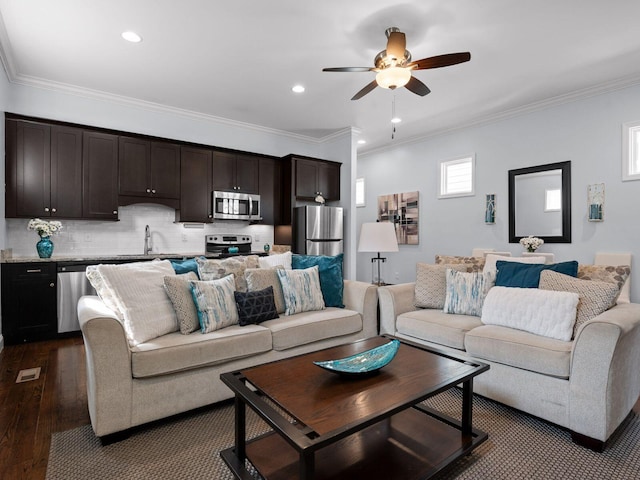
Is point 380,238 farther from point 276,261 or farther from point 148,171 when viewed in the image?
point 148,171

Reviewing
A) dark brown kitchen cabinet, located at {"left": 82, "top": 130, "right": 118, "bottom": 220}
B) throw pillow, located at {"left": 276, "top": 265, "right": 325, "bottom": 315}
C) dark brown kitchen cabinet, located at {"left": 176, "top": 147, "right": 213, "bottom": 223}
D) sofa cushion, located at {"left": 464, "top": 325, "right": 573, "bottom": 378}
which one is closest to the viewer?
sofa cushion, located at {"left": 464, "top": 325, "right": 573, "bottom": 378}

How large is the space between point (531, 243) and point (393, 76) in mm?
2947

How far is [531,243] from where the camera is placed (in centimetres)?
438

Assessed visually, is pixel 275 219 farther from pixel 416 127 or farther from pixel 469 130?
pixel 469 130

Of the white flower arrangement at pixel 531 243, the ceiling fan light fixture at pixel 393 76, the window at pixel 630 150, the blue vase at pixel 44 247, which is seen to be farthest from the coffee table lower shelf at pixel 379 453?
the window at pixel 630 150

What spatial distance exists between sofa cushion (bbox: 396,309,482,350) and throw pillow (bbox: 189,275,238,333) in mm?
1365

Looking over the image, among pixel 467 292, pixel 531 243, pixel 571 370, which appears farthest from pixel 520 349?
pixel 531 243

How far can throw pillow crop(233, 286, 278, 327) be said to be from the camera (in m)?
2.50

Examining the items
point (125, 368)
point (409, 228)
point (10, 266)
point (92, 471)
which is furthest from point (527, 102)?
point (10, 266)

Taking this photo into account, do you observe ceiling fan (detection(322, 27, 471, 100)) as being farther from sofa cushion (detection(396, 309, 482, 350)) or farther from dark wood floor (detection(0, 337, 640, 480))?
dark wood floor (detection(0, 337, 640, 480))

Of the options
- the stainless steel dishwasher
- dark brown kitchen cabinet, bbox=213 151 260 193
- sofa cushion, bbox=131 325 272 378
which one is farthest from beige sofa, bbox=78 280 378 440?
dark brown kitchen cabinet, bbox=213 151 260 193

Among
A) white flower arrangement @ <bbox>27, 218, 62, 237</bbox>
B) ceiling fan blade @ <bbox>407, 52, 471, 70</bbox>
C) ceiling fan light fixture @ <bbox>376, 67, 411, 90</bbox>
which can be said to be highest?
ceiling fan blade @ <bbox>407, 52, 471, 70</bbox>

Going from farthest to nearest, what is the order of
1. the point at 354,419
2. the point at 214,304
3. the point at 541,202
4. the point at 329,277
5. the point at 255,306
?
1. the point at 541,202
2. the point at 329,277
3. the point at 255,306
4. the point at 214,304
5. the point at 354,419

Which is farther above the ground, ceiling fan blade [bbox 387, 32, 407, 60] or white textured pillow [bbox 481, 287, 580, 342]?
ceiling fan blade [bbox 387, 32, 407, 60]
